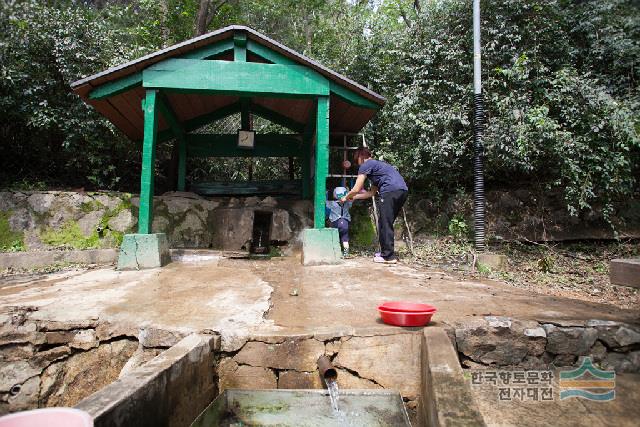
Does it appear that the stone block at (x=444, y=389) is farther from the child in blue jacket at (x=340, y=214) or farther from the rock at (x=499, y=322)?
the child in blue jacket at (x=340, y=214)

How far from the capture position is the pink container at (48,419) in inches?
43.8

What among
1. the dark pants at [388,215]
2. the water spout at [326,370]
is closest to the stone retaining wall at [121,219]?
the dark pants at [388,215]

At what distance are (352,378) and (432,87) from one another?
7056mm

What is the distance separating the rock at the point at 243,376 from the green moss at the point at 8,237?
6.14 meters

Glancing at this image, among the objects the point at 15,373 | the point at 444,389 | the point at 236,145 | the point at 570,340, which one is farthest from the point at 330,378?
the point at 236,145

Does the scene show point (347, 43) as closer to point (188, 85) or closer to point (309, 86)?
point (309, 86)

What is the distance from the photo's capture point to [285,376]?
2.43m

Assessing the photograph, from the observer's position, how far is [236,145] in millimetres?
8297

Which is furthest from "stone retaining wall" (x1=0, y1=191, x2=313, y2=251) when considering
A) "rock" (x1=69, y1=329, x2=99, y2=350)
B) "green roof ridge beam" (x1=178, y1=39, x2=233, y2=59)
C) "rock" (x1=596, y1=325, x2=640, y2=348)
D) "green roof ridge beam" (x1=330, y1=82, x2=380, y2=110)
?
"rock" (x1=596, y1=325, x2=640, y2=348)

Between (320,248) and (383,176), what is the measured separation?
55.9 inches

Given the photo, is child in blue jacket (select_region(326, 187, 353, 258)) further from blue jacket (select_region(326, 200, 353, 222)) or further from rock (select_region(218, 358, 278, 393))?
rock (select_region(218, 358, 278, 393))

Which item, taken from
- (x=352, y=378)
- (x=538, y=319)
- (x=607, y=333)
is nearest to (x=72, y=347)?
(x=352, y=378)

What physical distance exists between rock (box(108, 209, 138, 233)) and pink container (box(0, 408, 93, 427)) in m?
6.49

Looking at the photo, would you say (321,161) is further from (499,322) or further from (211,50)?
(499,322)
